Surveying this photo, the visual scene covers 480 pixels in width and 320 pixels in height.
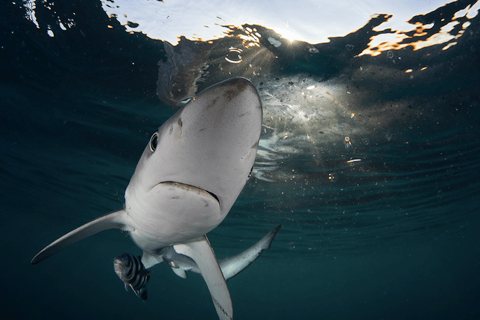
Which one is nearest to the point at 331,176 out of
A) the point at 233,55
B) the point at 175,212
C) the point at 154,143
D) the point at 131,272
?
the point at 233,55

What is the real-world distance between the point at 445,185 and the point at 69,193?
88.8 ft

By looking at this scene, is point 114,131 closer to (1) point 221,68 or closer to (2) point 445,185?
(1) point 221,68

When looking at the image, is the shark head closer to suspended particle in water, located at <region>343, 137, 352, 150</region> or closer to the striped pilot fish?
the striped pilot fish

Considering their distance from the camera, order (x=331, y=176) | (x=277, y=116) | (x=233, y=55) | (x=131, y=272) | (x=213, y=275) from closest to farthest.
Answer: (x=213, y=275) < (x=131, y=272) < (x=233, y=55) < (x=277, y=116) < (x=331, y=176)

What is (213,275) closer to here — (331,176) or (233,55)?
(233,55)

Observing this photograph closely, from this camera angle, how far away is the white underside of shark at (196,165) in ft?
4.63

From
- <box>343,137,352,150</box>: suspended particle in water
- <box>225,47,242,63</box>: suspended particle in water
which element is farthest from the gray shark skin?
<box>343,137,352,150</box>: suspended particle in water

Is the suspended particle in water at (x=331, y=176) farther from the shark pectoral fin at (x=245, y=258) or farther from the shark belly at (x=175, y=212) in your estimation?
the shark belly at (x=175, y=212)

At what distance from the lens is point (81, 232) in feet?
9.14

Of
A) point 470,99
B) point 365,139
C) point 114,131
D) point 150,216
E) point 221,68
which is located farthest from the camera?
point 114,131

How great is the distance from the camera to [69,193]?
1914 cm

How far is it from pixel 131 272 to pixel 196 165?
106 inches

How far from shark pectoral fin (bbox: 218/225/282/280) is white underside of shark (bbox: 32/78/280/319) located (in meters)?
1.61

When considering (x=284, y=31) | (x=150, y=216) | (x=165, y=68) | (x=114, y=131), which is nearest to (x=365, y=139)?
(x=284, y=31)
